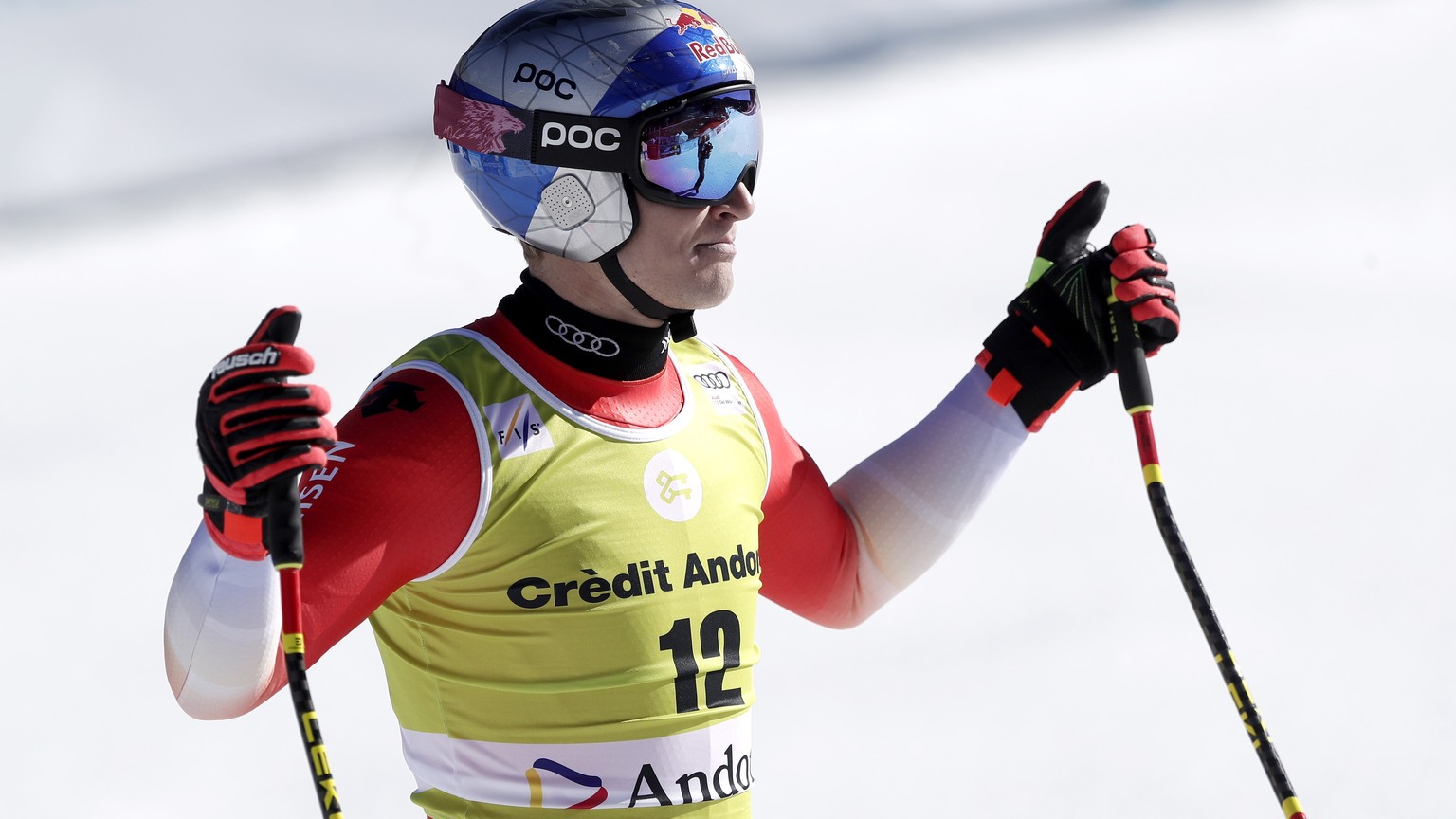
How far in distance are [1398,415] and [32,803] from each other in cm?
441

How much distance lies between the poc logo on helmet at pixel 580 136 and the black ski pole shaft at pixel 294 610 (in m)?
0.73

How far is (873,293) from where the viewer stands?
21.8 ft

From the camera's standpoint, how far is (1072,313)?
2734 millimetres

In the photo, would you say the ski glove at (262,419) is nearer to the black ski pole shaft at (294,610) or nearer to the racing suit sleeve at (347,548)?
the black ski pole shaft at (294,610)

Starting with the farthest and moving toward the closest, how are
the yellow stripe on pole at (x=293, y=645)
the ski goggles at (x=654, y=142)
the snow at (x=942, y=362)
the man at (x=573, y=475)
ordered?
1. the snow at (x=942, y=362)
2. the ski goggles at (x=654, y=142)
3. the man at (x=573, y=475)
4. the yellow stripe on pole at (x=293, y=645)

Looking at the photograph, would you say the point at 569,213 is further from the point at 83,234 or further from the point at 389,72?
the point at 389,72

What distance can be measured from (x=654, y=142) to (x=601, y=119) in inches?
3.2

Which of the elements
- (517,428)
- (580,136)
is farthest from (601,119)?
(517,428)

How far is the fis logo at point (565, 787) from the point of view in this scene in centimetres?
225

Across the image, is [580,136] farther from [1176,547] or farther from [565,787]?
[1176,547]

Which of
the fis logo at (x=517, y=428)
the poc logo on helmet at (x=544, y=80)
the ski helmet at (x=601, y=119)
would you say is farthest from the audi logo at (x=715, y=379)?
the poc logo on helmet at (x=544, y=80)

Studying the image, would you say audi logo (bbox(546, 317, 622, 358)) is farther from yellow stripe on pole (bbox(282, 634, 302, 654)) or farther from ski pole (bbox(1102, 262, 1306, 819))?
ski pole (bbox(1102, 262, 1306, 819))

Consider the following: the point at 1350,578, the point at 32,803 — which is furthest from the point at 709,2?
the point at 32,803

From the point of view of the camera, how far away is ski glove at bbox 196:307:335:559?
1800 millimetres
